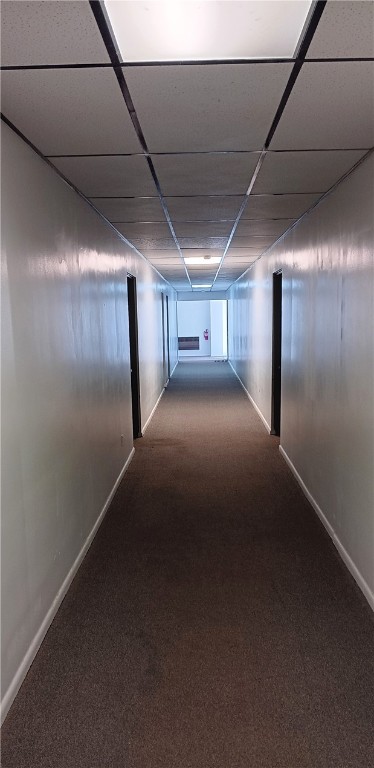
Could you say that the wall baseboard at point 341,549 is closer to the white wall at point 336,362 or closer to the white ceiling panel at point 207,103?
the white wall at point 336,362

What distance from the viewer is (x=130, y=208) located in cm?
353

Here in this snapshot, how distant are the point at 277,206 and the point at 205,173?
3.51 feet

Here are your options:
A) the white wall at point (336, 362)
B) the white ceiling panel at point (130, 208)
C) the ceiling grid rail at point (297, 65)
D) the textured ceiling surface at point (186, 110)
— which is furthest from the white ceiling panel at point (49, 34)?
the white ceiling panel at point (130, 208)

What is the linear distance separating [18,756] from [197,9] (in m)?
2.39

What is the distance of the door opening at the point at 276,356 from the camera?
5.68 meters

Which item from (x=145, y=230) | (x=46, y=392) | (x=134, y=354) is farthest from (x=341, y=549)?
→ (x=134, y=354)

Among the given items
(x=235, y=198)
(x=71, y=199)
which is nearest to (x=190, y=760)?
(x=71, y=199)

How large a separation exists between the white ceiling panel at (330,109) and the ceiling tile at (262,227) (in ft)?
6.23

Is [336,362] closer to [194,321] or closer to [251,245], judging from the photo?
[251,245]

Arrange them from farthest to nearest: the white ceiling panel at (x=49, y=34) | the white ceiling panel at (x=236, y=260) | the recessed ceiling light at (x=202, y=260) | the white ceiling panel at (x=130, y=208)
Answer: the white ceiling panel at (x=236, y=260) → the recessed ceiling light at (x=202, y=260) → the white ceiling panel at (x=130, y=208) → the white ceiling panel at (x=49, y=34)

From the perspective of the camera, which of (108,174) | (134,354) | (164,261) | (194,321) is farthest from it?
(194,321)

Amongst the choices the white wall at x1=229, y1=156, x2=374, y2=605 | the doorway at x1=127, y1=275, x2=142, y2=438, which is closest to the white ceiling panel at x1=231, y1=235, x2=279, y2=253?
the white wall at x1=229, y1=156, x2=374, y2=605

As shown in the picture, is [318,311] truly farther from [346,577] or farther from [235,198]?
[346,577]

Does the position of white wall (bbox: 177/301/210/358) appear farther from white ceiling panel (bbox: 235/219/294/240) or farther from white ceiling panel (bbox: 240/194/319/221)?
white ceiling panel (bbox: 240/194/319/221)
